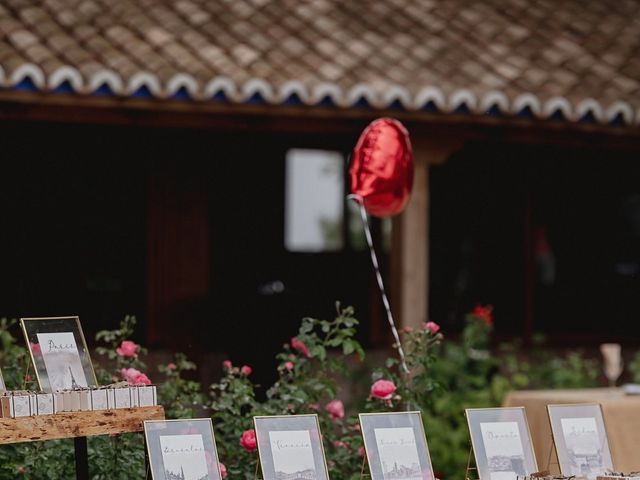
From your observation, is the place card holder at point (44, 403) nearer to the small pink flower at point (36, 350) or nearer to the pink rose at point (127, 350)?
the small pink flower at point (36, 350)

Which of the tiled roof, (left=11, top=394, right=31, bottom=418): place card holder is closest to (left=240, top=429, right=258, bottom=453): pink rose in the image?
(left=11, top=394, right=31, bottom=418): place card holder

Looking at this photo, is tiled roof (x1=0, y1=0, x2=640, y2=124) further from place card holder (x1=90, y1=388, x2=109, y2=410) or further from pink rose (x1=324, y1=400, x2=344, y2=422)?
place card holder (x1=90, y1=388, x2=109, y2=410)

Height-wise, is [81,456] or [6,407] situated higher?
[6,407]

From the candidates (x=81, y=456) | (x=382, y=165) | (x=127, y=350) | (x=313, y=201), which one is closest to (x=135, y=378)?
(x=127, y=350)

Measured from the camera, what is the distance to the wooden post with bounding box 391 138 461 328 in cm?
838

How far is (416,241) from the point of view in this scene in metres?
8.41

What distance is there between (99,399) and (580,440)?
1.67 m

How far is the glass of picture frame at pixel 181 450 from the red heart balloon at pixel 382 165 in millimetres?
2306

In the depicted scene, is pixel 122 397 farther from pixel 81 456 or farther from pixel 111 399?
pixel 81 456

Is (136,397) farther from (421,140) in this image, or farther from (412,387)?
(421,140)

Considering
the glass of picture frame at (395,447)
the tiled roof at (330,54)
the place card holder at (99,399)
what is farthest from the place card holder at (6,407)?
the tiled roof at (330,54)

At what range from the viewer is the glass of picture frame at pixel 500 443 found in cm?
431

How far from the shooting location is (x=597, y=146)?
9.19m

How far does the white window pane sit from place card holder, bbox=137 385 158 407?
6.08 metres
